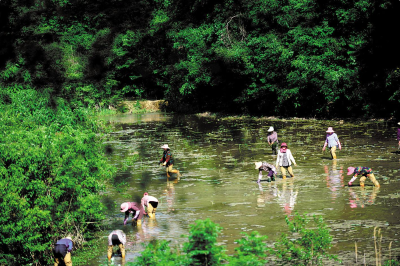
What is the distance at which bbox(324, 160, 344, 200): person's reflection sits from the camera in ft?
60.1

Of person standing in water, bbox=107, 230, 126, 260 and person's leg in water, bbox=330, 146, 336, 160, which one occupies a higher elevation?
person's leg in water, bbox=330, 146, 336, 160

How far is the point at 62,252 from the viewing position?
12.1 metres

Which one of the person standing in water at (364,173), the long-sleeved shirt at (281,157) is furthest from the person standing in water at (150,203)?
the person standing in water at (364,173)

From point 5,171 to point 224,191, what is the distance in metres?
8.76

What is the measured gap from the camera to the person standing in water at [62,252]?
478 inches

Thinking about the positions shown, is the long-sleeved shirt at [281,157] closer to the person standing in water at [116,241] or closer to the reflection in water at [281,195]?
the reflection in water at [281,195]

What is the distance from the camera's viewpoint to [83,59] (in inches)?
380

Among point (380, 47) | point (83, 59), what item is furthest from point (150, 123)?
point (83, 59)

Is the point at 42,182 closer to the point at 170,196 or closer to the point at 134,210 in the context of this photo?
the point at 134,210

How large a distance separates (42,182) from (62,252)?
5.85 feet

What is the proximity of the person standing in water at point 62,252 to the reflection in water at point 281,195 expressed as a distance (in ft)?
21.1

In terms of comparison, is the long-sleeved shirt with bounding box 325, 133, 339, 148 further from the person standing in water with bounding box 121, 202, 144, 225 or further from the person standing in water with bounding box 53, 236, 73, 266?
the person standing in water with bounding box 53, 236, 73, 266

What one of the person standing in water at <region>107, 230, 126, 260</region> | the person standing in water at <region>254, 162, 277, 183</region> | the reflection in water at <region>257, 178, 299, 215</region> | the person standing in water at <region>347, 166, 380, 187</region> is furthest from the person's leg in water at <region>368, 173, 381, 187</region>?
the person standing in water at <region>107, 230, 126, 260</region>

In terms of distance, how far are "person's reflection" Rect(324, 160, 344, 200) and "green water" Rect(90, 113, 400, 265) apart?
0.03 m
